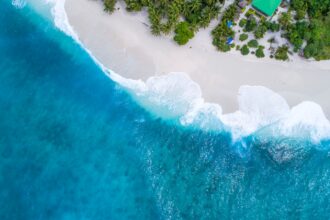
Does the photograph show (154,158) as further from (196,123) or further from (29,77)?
(29,77)

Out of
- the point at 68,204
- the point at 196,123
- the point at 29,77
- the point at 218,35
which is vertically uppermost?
the point at 218,35

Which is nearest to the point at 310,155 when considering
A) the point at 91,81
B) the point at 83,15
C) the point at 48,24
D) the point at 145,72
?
the point at 145,72

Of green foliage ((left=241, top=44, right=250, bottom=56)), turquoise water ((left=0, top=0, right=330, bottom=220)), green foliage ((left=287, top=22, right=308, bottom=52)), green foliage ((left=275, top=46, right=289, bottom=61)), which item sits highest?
green foliage ((left=287, top=22, right=308, bottom=52))

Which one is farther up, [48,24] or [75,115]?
[48,24]

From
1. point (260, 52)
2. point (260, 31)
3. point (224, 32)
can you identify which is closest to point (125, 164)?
point (224, 32)

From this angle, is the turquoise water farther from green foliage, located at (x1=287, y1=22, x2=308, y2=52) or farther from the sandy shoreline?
green foliage, located at (x1=287, y1=22, x2=308, y2=52)

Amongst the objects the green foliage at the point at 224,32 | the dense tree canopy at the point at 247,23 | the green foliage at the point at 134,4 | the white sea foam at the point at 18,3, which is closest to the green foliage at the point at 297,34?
the dense tree canopy at the point at 247,23

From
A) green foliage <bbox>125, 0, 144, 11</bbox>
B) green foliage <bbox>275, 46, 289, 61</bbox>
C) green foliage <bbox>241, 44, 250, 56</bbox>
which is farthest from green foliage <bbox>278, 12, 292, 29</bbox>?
green foliage <bbox>125, 0, 144, 11</bbox>
